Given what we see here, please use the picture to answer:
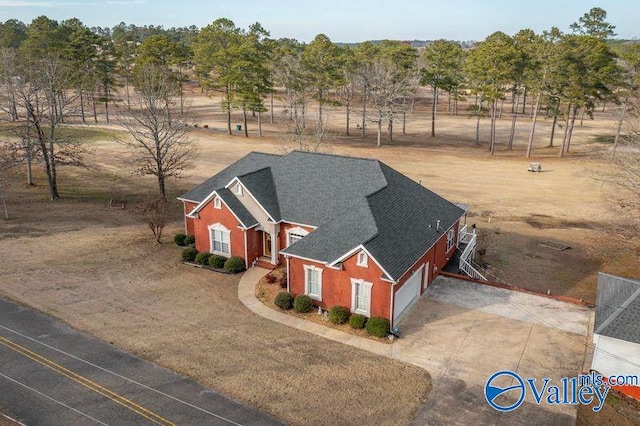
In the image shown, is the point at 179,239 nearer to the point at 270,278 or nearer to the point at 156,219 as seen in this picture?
the point at 156,219

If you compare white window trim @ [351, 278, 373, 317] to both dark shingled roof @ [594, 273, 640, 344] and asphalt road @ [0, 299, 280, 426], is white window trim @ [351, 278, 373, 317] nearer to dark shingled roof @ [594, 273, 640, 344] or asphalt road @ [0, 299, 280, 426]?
asphalt road @ [0, 299, 280, 426]

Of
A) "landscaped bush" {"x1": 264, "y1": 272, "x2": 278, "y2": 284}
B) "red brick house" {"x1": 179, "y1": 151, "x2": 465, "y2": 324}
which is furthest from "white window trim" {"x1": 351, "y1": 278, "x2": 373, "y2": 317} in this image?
"landscaped bush" {"x1": 264, "y1": 272, "x2": 278, "y2": 284}

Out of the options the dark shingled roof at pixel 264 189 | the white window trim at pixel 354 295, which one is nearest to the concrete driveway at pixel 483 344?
the white window trim at pixel 354 295

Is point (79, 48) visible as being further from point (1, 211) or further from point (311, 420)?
point (311, 420)

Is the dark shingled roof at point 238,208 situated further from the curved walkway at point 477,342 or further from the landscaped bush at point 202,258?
the curved walkway at point 477,342

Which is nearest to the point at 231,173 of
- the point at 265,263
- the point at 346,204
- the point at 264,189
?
the point at 264,189

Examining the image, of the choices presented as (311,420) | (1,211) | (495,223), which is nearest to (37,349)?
(311,420)
